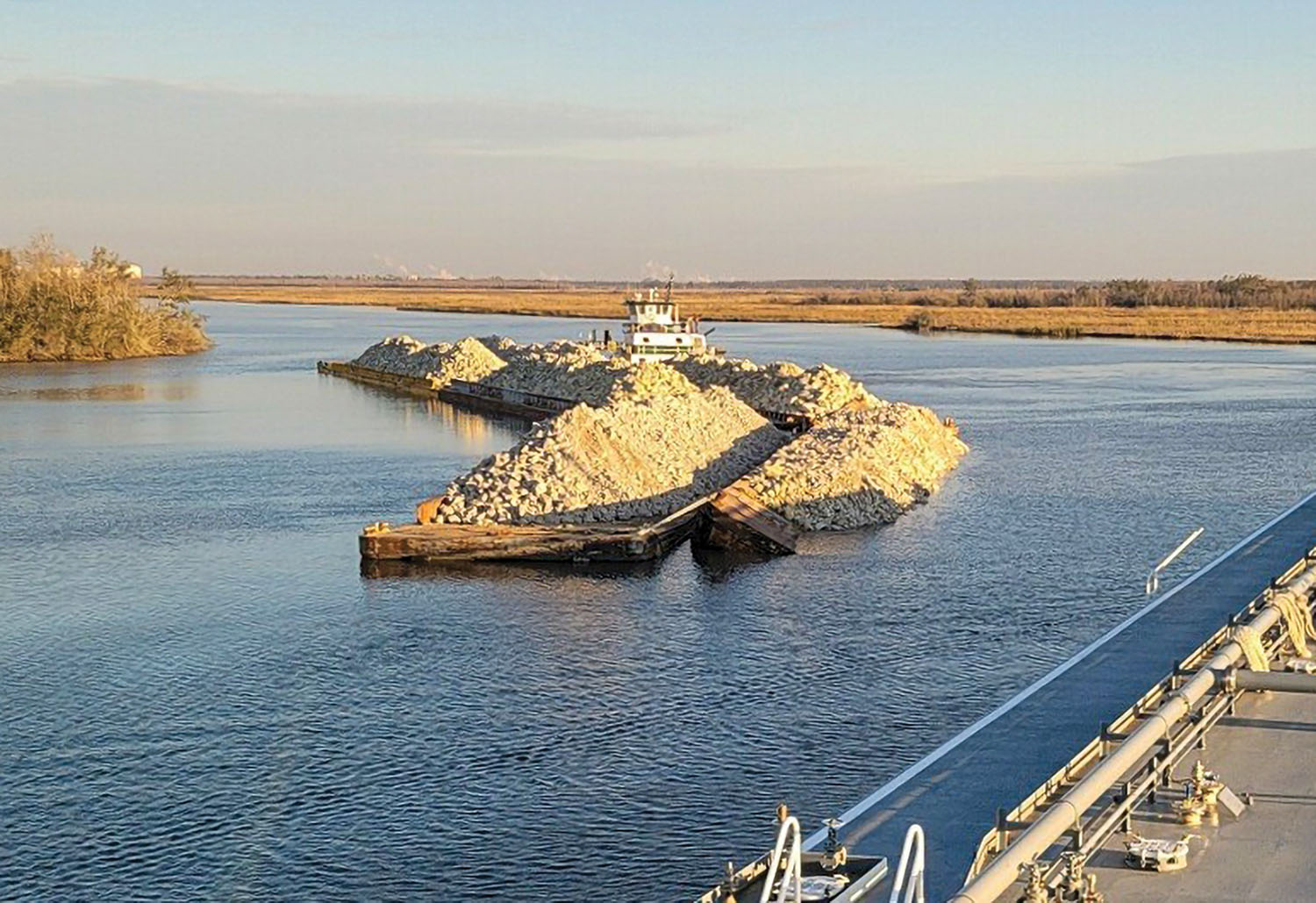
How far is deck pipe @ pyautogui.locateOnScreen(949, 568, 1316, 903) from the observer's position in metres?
10.4

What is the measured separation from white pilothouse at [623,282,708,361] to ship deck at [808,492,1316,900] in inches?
2076

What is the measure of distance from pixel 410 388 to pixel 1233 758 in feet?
241

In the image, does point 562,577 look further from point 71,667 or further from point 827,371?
point 827,371

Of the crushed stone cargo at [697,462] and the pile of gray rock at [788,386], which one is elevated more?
the pile of gray rock at [788,386]

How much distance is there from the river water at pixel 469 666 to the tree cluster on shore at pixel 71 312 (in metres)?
55.5

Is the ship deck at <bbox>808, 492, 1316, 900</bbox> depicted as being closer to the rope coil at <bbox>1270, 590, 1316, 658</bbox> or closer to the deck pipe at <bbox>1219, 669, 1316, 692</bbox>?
the deck pipe at <bbox>1219, 669, 1316, 692</bbox>

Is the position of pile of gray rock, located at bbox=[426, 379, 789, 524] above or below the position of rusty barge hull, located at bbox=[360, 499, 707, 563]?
above

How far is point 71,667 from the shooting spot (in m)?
25.2

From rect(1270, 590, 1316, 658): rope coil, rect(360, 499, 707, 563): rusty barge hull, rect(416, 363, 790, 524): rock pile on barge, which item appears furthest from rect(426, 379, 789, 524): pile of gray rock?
rect(1270, 590, 1316, 658): rope coil

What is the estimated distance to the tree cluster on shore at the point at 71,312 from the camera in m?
106

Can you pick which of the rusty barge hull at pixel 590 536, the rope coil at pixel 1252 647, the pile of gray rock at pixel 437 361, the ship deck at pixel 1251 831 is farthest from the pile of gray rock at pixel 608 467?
the pile of gray rock at pixel 437 361

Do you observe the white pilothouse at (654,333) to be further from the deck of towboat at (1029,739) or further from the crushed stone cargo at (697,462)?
the deck of towboat at (1029,739)

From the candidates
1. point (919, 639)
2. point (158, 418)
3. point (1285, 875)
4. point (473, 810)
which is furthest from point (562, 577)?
point (158, 418)

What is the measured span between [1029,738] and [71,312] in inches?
3966
